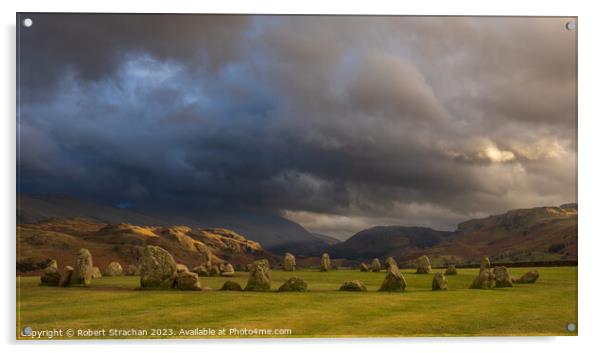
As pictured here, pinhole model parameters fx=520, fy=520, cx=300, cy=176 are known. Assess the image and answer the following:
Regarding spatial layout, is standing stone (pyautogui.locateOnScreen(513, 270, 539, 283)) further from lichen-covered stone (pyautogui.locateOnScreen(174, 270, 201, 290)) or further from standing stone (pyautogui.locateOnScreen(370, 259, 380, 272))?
lichen-covered stone (pyautogui.locateOnScreen(174, 270, 201, 290))

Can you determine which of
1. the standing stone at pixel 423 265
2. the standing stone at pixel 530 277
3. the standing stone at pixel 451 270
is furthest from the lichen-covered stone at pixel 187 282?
the standing stone at pixel 530 277

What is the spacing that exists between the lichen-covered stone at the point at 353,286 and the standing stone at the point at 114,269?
25.1 feet

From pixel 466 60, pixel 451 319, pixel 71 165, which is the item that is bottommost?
pixel 451 319

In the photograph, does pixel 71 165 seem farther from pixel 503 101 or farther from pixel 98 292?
pixel 503 101

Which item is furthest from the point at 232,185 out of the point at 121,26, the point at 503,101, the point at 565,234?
the point at 565,234

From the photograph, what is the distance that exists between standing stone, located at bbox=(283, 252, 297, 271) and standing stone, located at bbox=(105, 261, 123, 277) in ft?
18.8

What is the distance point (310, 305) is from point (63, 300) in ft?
24.4

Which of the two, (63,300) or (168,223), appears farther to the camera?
(168,223)

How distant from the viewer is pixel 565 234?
1653cm

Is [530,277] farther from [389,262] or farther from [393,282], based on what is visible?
[389,262]

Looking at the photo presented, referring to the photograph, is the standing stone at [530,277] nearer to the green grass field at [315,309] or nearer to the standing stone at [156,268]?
the green grass field at [315,309]

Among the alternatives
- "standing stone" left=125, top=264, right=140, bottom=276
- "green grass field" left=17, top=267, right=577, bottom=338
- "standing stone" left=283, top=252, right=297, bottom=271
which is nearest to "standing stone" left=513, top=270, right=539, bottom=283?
"green grass field" left=17, top=267, right=577, bottom=338

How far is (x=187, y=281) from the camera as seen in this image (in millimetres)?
16859

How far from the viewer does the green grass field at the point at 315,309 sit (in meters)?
15.1
